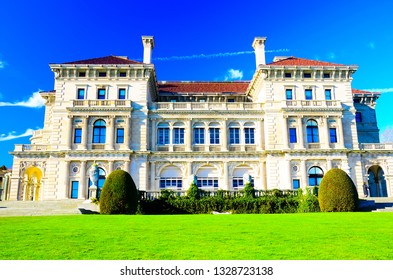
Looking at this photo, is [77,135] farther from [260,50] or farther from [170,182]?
[260,50]

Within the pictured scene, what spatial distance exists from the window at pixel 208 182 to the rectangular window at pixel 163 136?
17.8 ft

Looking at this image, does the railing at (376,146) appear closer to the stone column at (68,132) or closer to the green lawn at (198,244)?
the stone column at (68,132)

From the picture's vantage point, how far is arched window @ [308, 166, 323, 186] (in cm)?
3897

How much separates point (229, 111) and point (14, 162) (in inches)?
912

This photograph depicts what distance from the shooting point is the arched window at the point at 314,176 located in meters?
39.0

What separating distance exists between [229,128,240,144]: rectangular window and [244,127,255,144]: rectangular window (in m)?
0.81

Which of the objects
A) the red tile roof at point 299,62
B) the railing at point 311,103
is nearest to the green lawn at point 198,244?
the railing at point 311,103

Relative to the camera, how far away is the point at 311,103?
40.8 m

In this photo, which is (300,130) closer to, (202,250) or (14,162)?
(14,162)

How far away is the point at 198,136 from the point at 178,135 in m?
2.18
